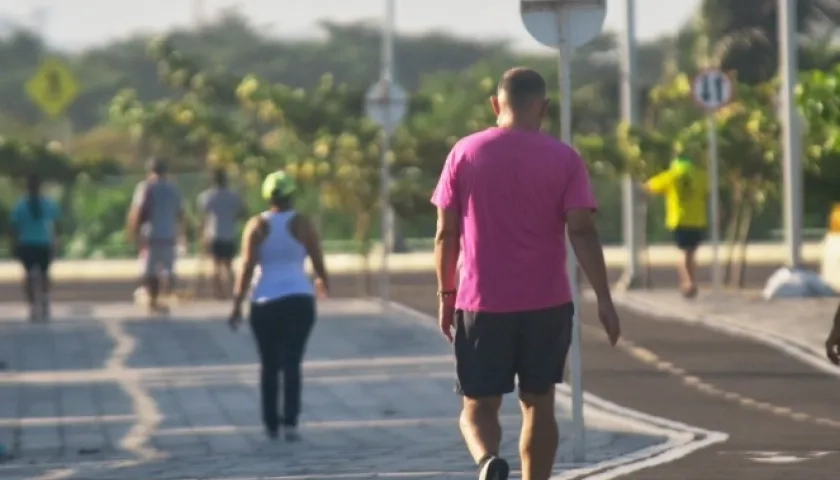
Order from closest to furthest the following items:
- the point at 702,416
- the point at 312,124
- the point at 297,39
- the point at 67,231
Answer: the point at 702,416, the point at 312,124, the point at 67,231, the point at 297,39

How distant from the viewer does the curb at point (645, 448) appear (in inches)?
500

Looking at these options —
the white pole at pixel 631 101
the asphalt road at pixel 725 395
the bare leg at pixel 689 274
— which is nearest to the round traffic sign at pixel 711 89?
the bare leg at pixel 689 274

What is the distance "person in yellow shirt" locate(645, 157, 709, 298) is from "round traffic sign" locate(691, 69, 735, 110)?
0.66 metres

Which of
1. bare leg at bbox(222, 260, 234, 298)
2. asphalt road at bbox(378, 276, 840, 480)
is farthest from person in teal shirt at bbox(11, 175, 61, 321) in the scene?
asphalt road at bbox(378, 276, 840, 480)

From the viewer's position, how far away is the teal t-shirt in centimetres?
2727

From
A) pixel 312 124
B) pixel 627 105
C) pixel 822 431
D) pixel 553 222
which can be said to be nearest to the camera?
pixel 553 222

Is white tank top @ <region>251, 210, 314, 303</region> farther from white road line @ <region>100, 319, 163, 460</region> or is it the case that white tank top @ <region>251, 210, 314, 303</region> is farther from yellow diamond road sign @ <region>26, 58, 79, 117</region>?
yellow diamond road sign @ <region>26, 58, 79, 117</region>

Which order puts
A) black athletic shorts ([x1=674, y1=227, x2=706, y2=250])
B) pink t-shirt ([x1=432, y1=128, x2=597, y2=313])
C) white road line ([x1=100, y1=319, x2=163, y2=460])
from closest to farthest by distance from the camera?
1. pink t-shirt ([x1=432, y1=128, x2=597, y2=313])
2. white road line ([x1=100, y1=319, x2=163, y2=460])
3. black athletic shorts ([x1=674, y1=227, x2=706, y2=250])

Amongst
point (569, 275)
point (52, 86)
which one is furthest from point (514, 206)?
point (52, 86)

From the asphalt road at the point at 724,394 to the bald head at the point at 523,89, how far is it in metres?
2.86

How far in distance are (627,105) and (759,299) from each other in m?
5.46

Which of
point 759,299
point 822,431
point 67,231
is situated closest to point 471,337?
point 822,431

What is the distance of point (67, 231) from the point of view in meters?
47.6

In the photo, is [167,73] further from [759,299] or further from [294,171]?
[759,299]
